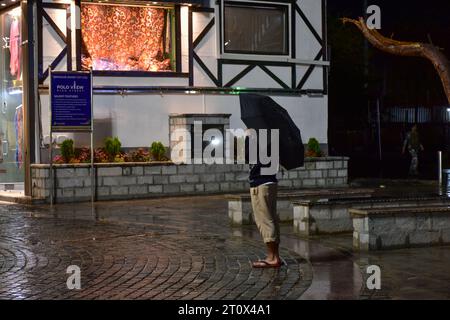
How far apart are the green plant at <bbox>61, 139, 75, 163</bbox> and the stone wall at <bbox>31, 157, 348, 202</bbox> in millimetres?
363

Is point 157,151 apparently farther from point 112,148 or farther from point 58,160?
point 58,160

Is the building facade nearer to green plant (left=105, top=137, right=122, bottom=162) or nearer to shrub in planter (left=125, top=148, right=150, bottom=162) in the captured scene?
shrub in planter (left=125, top=148, right=150, bottom=162)

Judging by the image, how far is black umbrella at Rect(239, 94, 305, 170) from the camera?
8883 millimetres

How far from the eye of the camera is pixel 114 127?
62.6 feet

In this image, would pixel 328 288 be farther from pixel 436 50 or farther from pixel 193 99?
pixel 193 99

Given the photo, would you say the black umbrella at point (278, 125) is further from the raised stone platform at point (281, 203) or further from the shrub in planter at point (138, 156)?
the shrub in planter at point (138, 156)

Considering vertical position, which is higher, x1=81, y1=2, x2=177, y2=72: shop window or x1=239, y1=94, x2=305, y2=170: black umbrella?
x1=81, y1=2, x2=177, y2=72: shop window

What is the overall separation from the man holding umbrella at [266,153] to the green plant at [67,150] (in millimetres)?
9396

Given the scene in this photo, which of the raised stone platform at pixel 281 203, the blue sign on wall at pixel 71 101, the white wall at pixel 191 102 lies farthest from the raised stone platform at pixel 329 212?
the white wall at pixel 191 102

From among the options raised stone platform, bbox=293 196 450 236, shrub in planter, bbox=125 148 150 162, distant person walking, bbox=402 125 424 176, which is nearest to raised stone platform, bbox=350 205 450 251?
raised stone platform, bbox=293 196 450 236

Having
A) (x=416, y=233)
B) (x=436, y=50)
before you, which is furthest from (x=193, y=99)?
(x=416, y=233)

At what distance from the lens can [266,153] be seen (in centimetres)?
881

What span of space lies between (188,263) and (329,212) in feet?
10.2

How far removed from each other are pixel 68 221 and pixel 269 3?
385 inches
